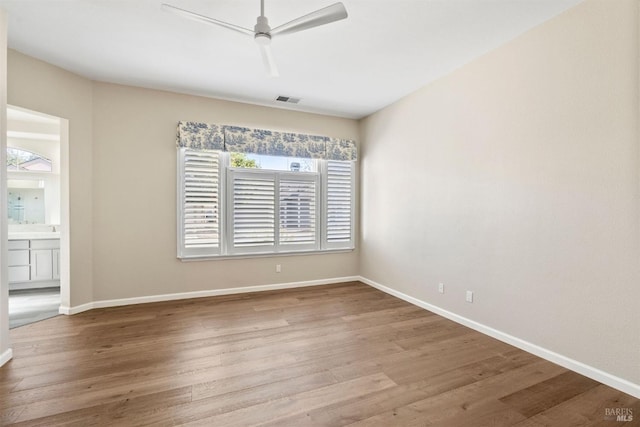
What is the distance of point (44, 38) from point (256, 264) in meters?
3.38

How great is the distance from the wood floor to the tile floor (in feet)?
0.88

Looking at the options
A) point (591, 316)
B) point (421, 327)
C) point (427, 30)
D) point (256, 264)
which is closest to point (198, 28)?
point (427, 30)

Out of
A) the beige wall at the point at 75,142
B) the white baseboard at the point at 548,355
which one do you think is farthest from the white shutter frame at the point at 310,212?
the beige wall at the point at 75,142

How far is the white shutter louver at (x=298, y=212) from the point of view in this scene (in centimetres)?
464

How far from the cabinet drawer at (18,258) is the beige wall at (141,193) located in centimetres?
166

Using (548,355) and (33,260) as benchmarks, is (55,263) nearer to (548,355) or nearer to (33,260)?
(33,260)

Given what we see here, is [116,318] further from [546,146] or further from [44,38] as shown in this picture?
[546,146]

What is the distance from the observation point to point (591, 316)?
2234mm

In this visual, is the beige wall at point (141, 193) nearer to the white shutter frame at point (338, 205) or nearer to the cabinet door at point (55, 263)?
the cabinet door at point (55, 263)

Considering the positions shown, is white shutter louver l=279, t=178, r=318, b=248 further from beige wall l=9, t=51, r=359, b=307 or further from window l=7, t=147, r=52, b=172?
window l=7, t=147, r=52, b=172

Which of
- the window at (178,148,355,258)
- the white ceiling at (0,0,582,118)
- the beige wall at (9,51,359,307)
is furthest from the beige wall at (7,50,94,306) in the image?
the window at (178,148,355,258)

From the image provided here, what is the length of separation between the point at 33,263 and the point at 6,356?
2.67 m

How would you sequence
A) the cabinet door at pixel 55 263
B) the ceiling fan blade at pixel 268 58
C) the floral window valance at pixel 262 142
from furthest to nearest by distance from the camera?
the cabinet door at pixel 55 263 → the floral window valance at pixel 262 142 → the ceiling fan blade at pixel 268 58

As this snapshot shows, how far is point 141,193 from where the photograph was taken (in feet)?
12.7
